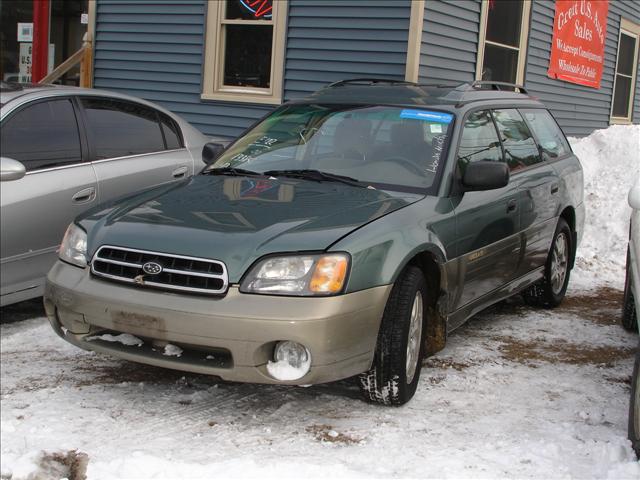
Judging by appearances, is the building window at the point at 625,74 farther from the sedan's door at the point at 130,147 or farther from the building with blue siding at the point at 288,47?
the sedan's door at the point at 130,147

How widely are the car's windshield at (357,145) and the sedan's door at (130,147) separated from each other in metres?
1.05

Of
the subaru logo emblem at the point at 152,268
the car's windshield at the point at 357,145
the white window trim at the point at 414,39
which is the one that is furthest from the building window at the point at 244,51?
the subaru logo emblem at the point at 152,268

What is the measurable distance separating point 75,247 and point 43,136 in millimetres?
1667

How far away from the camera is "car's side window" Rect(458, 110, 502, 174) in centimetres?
497

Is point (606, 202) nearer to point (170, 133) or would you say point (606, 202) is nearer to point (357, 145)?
point (170, 133)

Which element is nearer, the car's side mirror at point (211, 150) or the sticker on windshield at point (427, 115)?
the sticker on windshield at point (427, 115)

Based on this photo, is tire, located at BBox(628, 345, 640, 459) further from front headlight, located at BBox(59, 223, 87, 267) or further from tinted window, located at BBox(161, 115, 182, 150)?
tinted window, located at BBox(161, 115, 182, 150)

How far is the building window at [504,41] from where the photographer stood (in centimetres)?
1076

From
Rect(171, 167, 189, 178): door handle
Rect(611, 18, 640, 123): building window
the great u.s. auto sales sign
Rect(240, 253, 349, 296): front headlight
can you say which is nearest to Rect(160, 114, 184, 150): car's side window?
Rect(171, 167, 189, 178): door handle

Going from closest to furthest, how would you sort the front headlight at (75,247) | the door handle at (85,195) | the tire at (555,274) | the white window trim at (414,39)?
the front headlight at (75,247), the door handle at (85,195), the tire at (555,274), the white window trim at (414,39)

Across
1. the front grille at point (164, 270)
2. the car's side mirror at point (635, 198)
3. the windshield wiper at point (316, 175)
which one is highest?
the car's side mirror at point (635, 198)

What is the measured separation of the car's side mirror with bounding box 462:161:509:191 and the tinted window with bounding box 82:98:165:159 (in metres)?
2.71

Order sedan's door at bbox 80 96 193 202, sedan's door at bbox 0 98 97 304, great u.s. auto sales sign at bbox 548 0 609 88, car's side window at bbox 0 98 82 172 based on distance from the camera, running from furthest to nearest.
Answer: great u.s. auto sales sign at bbox 548 0 609 88
sedan's door at bbox 80 96 193 202
car's side window at bbox 0 98 82 172
sedan's door at bbox 0 98 97 304

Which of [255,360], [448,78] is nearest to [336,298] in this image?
[255,360]
